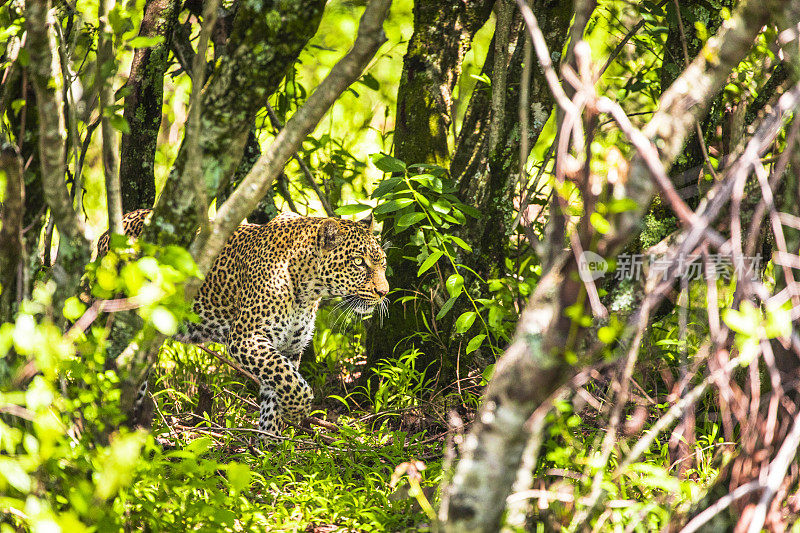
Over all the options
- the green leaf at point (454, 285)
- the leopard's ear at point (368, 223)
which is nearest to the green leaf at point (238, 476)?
the green leaf at point (454, 285)

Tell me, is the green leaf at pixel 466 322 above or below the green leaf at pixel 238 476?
above

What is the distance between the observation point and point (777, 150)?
337 centimetres

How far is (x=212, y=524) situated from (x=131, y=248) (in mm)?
1033

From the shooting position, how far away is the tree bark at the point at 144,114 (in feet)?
16.3

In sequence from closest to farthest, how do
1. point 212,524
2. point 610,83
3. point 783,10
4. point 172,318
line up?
point 783,10, point 172,318, point 212,524, point 610,83

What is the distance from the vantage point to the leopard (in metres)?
5.16

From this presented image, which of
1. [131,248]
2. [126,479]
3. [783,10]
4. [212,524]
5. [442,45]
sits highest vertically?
[442,45]

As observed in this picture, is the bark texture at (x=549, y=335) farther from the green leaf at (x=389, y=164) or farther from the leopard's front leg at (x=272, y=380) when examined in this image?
the leopard's front leg at (x=272, y=380)

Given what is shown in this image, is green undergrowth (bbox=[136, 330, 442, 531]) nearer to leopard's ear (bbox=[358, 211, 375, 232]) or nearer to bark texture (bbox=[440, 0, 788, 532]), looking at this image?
bark texture (bbox=[440, 0, 788, 532])

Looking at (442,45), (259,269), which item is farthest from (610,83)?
(259,269)

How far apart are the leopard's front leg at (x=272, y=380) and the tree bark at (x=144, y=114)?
4.44 feet

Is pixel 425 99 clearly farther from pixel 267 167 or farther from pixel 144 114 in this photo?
pixel 267 167

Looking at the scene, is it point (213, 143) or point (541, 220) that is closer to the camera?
point (213, 143)

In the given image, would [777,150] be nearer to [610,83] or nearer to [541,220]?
[541,220]
